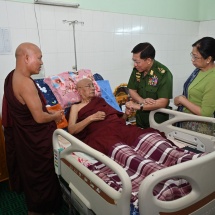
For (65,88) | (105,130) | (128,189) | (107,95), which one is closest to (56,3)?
(65,88)

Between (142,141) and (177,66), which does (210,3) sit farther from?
(142,141)

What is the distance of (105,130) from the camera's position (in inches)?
76.2

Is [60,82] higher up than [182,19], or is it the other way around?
[182,19]

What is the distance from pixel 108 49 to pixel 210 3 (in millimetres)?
2445

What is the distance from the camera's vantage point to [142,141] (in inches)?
65.6

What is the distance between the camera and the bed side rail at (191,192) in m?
1.01

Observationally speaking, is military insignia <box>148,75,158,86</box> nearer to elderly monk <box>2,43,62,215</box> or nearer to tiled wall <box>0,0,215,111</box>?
elderly monk <box>2,43,62,215</box>

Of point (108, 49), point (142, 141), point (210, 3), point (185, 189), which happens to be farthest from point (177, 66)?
point (185, 189)


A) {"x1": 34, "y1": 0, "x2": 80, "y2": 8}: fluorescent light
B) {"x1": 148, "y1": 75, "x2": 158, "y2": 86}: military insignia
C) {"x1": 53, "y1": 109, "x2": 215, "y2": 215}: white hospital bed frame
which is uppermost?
{"x1": 34, "y1": 0, "x2": 80, "y2": 8}: fluorescent light

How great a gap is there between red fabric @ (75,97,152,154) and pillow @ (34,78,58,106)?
0.35 m

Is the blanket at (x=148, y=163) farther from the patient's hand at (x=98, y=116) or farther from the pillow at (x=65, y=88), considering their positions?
the pillow at (x=65, y=88)

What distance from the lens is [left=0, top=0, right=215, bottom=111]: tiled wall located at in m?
2.57

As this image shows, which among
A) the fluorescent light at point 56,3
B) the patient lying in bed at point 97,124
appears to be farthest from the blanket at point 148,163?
the fluorescent light at point 56,3

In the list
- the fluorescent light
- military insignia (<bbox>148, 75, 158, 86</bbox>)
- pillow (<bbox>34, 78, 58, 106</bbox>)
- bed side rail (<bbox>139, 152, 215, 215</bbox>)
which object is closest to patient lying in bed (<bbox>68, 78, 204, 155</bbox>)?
pillow (<bbox>34, 78, 58, 106</bbox>)
